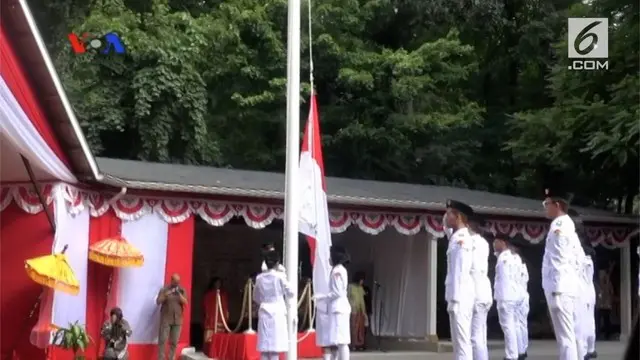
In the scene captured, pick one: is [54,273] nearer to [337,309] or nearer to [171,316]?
[171,316]

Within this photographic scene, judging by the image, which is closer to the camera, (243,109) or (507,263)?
(507,263)

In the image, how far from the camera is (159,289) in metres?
14.9

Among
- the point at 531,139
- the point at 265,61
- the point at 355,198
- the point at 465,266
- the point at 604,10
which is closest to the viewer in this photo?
the point at 465,266

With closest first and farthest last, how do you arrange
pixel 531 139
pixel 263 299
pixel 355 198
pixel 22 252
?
pixel 263 299 < pixel 22 252 < pixel 355 198 < pixel 531 139

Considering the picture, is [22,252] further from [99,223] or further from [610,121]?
[610,121]

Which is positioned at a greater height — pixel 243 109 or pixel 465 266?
pixel 243 109

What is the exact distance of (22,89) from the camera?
36.4 ft

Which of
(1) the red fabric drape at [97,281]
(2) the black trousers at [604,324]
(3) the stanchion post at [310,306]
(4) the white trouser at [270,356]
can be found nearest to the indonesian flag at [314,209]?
(4) the white trouser at [270,356]

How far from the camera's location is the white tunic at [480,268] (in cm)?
1038

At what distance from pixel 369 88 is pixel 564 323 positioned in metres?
17.0

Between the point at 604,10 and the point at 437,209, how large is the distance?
6879 millimetres

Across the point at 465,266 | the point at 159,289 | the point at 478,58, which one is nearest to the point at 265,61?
the point at 478,58

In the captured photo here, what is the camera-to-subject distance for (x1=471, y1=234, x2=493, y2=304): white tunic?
10.4 meters

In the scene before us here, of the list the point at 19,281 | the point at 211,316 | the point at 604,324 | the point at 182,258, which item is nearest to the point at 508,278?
the point at 182,258
